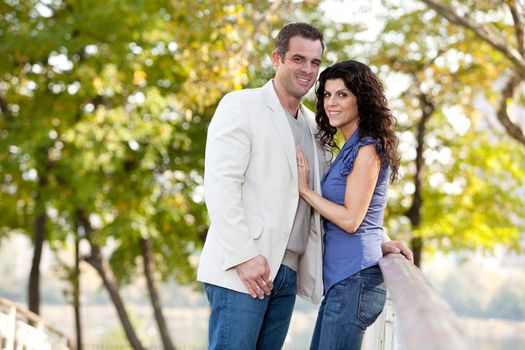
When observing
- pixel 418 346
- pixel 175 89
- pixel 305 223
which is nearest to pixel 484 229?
pixel 175 89

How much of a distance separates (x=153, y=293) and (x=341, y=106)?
16.0 meters

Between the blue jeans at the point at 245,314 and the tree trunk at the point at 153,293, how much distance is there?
15271mm

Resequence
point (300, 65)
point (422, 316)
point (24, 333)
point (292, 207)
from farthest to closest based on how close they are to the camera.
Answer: point (24, 333) < point (300, 65) < point (292, 207) < point (422, 316)

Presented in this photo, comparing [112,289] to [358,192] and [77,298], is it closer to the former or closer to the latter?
[77,298]

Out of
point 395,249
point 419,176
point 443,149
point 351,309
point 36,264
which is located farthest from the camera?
point 443,149

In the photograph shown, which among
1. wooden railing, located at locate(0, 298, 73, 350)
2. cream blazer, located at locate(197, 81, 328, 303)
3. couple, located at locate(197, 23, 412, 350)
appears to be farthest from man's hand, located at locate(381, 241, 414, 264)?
wooden railing, located at locate(0, 298, 73, 350)

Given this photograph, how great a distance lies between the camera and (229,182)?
11.1 feet

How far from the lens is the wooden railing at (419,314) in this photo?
1.49 m

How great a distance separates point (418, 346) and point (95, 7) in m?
15.4

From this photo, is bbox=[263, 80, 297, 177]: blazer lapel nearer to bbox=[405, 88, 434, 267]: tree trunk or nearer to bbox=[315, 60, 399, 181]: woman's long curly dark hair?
bbox=[315, 60, 399, 181]: woman's long curly dark hair

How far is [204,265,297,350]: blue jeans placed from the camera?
3.37 meters

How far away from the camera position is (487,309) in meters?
100

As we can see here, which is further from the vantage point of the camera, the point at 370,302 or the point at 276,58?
the point at 276,58

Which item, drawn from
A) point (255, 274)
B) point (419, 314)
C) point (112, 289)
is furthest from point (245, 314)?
point (112, 289)
